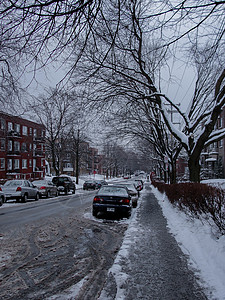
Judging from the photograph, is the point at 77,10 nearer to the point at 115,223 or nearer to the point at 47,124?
the point at 115,223

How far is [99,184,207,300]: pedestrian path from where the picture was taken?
14.3 ft

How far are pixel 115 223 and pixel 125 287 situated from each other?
6836 mm

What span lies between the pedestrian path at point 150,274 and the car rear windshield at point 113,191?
14.3 feet

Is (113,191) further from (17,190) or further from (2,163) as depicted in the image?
(2,163)

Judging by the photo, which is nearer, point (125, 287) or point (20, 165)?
point (125, 287)

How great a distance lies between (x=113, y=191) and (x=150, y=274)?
7832 mm

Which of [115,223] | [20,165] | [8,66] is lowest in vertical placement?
[115,223]

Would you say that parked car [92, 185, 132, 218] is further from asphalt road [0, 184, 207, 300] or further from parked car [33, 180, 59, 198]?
parked car [33, 180, 59, 198]

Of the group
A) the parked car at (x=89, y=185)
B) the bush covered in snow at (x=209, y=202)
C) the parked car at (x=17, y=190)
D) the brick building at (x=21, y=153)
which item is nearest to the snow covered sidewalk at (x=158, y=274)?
the bush covered in snow at (x=209, y=202)

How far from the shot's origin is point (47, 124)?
3819cm

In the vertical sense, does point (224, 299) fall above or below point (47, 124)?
below

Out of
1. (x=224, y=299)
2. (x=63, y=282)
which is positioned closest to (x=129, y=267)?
(x=63, y=282)

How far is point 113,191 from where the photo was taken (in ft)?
42.9

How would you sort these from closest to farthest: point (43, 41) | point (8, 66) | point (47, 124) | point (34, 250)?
point (43, 41) < point (34, 250) < point (8, 66) < point (47, 124)
